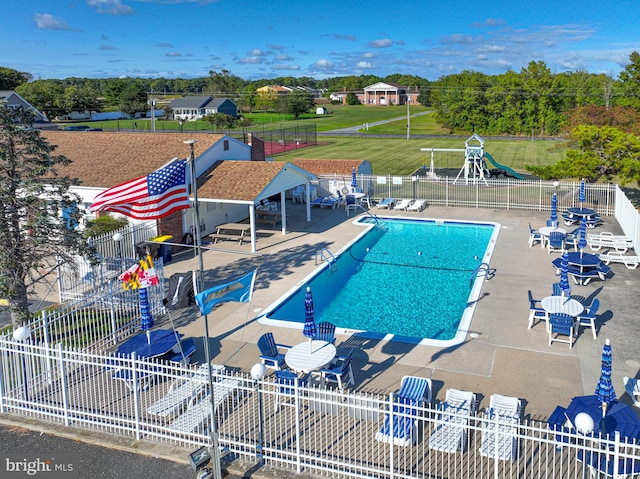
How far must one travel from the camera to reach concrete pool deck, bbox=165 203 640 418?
11953 millimetres

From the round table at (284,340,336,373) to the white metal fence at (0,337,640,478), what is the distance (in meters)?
0.72

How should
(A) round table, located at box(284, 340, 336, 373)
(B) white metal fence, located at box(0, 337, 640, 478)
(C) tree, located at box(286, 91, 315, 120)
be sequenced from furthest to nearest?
(C) tree, located at box(286, 91, 315, 120)
(A) round table, located at box(284, 340, 336, 373)
(B) white metal fence, located at box(0, 337, 640, 478)

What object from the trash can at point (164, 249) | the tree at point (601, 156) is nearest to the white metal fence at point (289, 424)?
the trash can at point (164, 249)

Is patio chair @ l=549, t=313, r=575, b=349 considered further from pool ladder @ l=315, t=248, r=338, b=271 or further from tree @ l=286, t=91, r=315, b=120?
tree @ l=286, t=91, r=315, b=120

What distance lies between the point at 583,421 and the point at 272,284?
40.4 ft

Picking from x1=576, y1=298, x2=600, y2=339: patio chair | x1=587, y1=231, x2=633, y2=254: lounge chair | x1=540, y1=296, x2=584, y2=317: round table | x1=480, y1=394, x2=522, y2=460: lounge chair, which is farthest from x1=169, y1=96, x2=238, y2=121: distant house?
x1=480, y1=394, x2=522, y2=460: lounge chair

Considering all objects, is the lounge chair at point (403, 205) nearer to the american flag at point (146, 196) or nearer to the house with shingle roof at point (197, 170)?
the house with shingle roof at point (197, 170)

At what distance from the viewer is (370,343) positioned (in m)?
14.2

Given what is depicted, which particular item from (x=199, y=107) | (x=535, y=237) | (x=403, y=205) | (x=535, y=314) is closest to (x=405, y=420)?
(x=535, y=314)

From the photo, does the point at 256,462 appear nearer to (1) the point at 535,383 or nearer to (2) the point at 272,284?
(1) the point at 535,383

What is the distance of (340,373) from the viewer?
37.7 ft

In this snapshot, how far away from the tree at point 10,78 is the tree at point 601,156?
→ 91.9 metres

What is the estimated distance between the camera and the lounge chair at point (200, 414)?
995 cm

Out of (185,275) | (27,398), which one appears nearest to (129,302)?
(185,275)
